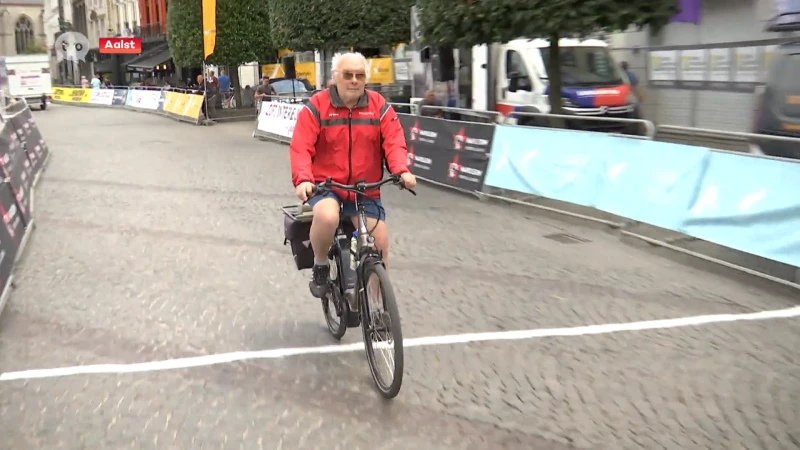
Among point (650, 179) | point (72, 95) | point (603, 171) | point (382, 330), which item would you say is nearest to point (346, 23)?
point (603, 171)

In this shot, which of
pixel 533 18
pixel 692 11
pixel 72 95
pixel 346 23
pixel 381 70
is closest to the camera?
pixel 533 18

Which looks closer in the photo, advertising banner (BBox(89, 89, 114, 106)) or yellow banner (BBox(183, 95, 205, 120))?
yellow banner (BBox(183, 95, 205, 120))

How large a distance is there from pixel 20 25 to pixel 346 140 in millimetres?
109260

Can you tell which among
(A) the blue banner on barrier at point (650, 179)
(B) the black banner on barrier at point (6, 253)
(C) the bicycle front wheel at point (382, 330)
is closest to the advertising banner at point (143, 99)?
(B) the black banner on barrier at point (6, 253)

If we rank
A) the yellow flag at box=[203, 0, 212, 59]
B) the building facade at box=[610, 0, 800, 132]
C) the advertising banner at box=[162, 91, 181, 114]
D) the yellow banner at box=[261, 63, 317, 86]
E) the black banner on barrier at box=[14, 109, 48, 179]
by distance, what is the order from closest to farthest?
the building facade at box=[610, 0, 800, 132] < the black banner on barrier at box=[14, 109, 48, 179] < the yellow flag at box=[203, 0, 212, 59] < the advertising banner at box=[162, 91, 181, 114] < the yellow banner at box=[261, 63, 317, 86]

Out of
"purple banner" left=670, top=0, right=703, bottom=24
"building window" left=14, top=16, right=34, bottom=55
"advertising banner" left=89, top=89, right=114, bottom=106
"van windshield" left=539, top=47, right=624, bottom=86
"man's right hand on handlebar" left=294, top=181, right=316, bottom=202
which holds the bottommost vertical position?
"man's right hand on handlebar" left=294, top=181, right=316, bottom=202

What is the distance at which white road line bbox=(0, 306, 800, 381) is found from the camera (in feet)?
17.0

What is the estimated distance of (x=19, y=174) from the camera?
10867mm

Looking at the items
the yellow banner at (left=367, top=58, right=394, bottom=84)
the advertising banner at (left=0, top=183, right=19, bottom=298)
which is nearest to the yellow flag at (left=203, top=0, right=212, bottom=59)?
the yellow banner at (left=367, top=58, right=394, bottom=84)

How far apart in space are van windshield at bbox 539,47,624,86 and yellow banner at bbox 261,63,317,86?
776 inches

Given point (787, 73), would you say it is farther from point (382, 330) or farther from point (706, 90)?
point (382, 330)

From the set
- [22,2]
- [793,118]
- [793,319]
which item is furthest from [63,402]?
[22,2]

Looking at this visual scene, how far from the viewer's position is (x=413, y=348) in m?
5.53

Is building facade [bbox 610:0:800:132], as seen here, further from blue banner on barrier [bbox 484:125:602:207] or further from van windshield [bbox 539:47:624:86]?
blue banner on barrier [bbox 484:125:602:207]
